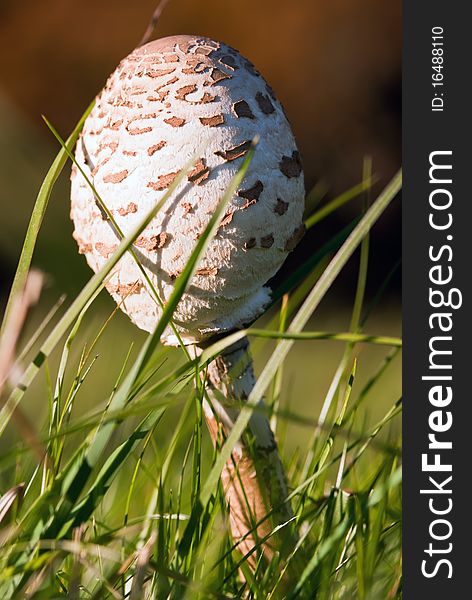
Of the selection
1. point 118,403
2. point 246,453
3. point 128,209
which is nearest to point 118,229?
point 128,209

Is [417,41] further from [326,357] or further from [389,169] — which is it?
[389,169]

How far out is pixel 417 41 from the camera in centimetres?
90

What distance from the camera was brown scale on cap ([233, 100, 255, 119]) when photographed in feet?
2.58

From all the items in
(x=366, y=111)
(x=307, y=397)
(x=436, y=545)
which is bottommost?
(x=436, y=545)

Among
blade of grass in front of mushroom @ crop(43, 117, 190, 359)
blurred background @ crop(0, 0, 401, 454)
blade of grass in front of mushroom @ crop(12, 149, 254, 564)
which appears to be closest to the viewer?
blade of grass in front of mushroom @ crop(12, 149, 254, 564)

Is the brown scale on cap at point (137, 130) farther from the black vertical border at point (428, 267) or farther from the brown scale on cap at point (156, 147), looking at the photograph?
the black vertical border at point (428, 267)

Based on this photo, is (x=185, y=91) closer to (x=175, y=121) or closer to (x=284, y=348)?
(x=175, y=121)

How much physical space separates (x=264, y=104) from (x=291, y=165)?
0.06 m

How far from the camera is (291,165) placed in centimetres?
82

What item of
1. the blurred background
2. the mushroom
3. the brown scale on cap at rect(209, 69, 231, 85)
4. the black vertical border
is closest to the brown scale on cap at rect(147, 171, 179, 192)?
the mushroom

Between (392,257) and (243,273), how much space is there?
2511 millimetres

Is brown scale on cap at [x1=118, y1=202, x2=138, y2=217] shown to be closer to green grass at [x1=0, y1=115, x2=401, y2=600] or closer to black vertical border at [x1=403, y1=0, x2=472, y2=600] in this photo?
green grass at [x1=0, y1=115, x2=401, y2=600]

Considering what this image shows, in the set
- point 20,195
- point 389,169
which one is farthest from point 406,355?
point 389,169

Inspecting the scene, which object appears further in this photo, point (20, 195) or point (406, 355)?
point (20, 195)
